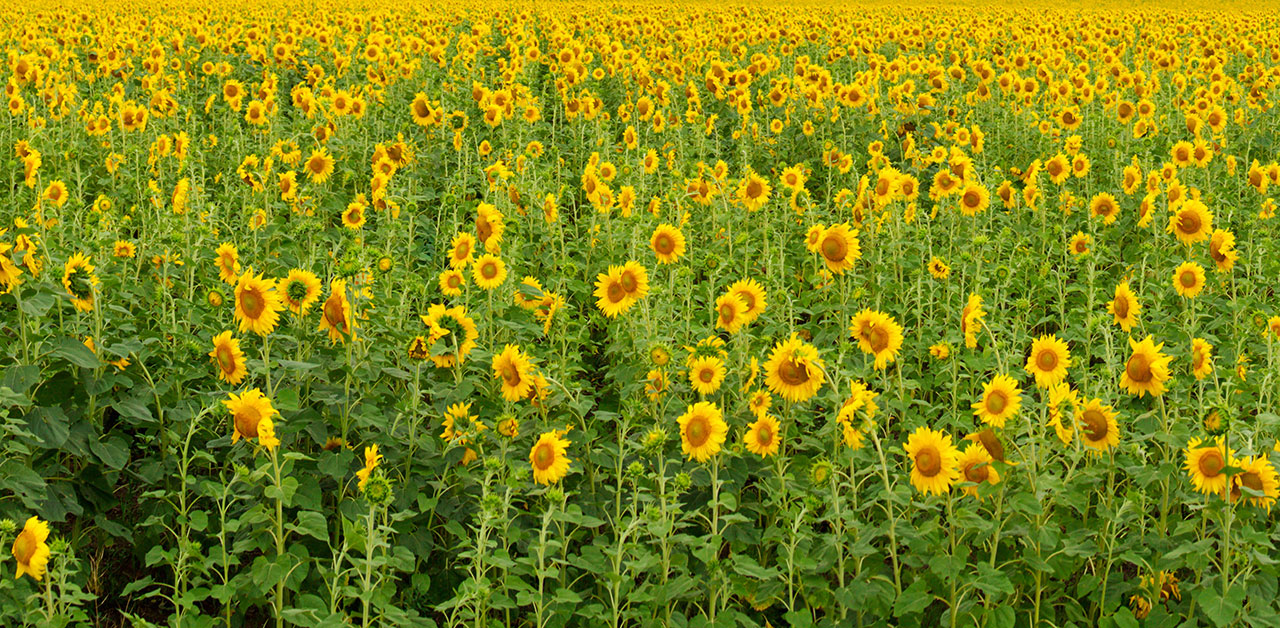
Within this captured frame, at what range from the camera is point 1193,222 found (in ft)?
16.0

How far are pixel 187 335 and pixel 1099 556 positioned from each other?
3.08 metres

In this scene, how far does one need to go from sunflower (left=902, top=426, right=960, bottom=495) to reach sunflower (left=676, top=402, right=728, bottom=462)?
0.58 m

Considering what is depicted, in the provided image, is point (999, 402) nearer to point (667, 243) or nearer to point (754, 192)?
point (667, 243)

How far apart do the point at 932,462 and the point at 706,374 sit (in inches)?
32.8

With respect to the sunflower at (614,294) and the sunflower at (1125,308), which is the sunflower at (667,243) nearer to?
the sunflower at (614,294)

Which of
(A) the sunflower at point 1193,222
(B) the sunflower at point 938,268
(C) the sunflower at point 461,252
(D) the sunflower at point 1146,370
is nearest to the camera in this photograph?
(D) the sunflower at point 1146,370

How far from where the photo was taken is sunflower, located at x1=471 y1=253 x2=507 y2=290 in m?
4.23

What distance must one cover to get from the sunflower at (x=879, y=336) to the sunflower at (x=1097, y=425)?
0.64 metres

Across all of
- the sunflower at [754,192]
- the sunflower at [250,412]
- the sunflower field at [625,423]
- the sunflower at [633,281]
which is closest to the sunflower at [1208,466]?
the sunflower field at [625,423]

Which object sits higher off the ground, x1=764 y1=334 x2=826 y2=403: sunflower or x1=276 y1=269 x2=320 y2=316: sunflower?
x1=276 y1=269 x2=320 y2=316: sunflower

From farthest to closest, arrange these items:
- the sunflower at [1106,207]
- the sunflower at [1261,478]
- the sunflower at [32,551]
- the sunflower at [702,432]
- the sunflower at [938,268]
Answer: the sunflower at [1106,207] < the sunflower at [938,268] < the sunflower at [702,432] < the sunflower at [1261,478] < the sunflower at [32,551]

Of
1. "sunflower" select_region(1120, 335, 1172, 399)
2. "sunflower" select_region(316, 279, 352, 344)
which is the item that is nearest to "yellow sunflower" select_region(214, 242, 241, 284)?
"sunflower" select_region(316, 279, 352, 344)

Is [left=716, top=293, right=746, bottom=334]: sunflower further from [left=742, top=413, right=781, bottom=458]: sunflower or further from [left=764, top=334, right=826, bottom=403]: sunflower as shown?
[left=742, top=413, right=781, bottom=458]: sunflower

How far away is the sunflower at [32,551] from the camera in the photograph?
2.69m
